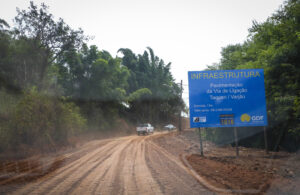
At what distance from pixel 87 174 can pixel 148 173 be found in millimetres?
2096

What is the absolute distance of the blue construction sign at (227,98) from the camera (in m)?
11.3

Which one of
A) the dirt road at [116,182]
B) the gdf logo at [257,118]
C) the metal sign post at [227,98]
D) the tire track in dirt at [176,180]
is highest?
the metal sign post at [227,98]

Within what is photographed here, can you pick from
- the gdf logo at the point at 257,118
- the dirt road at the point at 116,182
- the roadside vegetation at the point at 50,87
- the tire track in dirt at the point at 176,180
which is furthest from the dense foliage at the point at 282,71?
the roadside vegetation at the point at 50,87

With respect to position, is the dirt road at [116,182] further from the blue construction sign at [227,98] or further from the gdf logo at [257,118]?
the gdf logo at [257,118]

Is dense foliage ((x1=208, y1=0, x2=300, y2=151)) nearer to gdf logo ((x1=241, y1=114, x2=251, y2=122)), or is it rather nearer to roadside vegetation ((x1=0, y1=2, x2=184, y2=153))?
→ gdf logo ((x1=241, y1=114, x2=251, y2=122))

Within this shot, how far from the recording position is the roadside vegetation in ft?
44.6

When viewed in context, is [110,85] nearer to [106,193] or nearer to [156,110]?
[156,110]

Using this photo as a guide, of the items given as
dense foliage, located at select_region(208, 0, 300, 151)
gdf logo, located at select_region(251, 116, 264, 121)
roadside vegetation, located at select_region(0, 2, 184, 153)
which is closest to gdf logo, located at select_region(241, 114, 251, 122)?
gdf logo, located at select_region(251, 116, 264, 121)

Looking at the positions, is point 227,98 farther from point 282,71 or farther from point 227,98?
point 282,71

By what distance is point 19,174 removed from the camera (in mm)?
7586

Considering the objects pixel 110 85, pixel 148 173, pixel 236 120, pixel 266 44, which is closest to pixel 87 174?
pixel 148 173

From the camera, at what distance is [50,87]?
24.4 metres

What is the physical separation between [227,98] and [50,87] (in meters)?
20.2

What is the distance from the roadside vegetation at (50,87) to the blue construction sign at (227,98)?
406 inches
